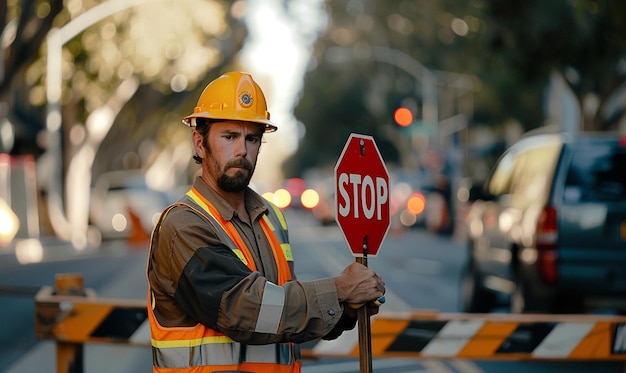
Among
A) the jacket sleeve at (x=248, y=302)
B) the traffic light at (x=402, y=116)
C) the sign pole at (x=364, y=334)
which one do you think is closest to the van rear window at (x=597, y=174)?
the sign pole at (x=364, y=334)

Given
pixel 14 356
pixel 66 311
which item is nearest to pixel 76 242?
pixel 14 356

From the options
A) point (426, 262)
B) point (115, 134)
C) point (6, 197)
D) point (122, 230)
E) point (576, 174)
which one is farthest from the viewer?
point (115, 134)

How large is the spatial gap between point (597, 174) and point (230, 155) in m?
6.60

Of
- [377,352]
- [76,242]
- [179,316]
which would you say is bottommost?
[76,242]

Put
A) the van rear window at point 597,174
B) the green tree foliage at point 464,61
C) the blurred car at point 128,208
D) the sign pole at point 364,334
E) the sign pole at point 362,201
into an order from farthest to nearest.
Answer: the blurred car at point 128,208, the green tree foliage at point 464,61, the van rear window at point 597,174, the sign pole at point 362,201, the sign pole at point 364,334

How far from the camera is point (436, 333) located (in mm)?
5422

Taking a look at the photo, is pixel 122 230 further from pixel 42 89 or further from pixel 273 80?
pixel 273 80

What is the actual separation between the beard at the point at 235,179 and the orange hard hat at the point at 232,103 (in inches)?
5.6

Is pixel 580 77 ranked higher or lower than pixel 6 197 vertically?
higher

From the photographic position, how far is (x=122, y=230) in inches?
1136

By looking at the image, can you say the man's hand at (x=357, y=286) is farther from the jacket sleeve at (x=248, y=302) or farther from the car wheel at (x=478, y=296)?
the car wheel at (x=478, y=296)

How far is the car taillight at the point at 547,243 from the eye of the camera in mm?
9336

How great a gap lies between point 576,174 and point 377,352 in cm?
469

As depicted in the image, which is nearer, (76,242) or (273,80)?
(76,242)
